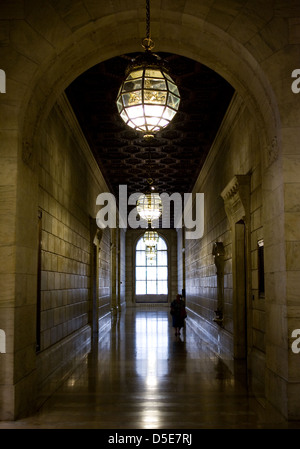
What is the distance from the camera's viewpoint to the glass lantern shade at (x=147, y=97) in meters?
4.36

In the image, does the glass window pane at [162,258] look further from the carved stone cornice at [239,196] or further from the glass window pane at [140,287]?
the carved stone cornice at [239,196]

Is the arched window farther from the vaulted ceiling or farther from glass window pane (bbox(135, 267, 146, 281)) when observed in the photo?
the vaulted ceiling

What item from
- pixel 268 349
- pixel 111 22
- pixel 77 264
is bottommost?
pixel 268 349

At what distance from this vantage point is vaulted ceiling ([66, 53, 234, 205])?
843cm

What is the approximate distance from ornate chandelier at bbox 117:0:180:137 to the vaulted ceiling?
11.7ft

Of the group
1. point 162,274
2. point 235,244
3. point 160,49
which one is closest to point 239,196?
point 235,244

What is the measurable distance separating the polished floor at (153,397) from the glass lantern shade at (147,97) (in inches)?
131

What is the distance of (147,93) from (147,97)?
4 cm

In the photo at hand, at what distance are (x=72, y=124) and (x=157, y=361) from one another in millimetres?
5434
